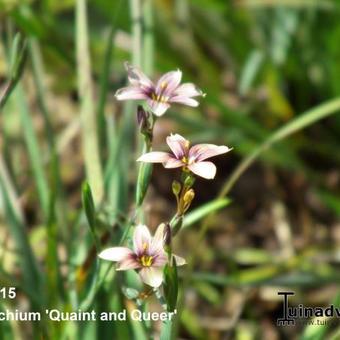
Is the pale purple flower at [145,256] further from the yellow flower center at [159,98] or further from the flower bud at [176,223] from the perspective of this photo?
the yellow flower center at [159,98]

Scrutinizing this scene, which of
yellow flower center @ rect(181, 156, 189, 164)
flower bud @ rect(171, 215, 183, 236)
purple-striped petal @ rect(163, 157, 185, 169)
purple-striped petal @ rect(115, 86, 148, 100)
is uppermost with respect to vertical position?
purple-striped petal @ rect(115, 86, 148, 100)

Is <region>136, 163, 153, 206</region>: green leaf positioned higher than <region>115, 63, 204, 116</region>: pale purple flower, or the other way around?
<region>115, 63, 204, 116</region>: pale purple flower

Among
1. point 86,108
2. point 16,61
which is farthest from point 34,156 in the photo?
point 16,61

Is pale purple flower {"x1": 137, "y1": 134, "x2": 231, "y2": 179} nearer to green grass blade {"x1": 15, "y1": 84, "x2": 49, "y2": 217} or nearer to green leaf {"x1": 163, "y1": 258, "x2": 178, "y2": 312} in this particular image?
green leaf {"x1": 163, "y1": 258, "x2": 178, "y2": 312}

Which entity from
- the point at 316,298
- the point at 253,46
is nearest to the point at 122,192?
the point at 316,298

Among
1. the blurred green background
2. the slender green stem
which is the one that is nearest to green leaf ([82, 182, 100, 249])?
the slender green stem

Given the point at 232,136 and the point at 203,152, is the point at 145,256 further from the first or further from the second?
the point at 232,136

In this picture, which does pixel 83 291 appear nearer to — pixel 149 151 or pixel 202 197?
pixel 149 151

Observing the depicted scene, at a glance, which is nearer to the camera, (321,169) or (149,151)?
(149,151)
